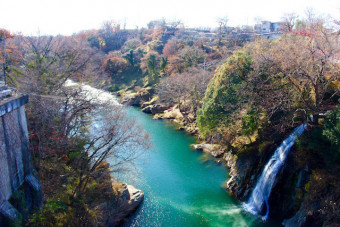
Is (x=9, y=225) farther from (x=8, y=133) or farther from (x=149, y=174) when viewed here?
(x=149, y=174)

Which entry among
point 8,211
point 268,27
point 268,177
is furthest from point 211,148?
point 268,27

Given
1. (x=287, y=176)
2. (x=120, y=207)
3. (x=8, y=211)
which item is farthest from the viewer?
(x=287, y=176)

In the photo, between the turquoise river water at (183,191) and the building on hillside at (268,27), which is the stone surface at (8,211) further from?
the building on hillside at (268,27)

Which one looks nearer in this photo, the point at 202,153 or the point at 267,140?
the point at 267,140

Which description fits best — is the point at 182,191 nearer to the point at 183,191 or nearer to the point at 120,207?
the point at 183,191

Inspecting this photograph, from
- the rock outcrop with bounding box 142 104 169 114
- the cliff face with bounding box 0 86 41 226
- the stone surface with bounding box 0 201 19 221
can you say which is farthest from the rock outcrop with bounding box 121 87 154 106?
the stone surface with bounding box 0 201 19 221

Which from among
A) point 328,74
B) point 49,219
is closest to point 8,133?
point 49,219
